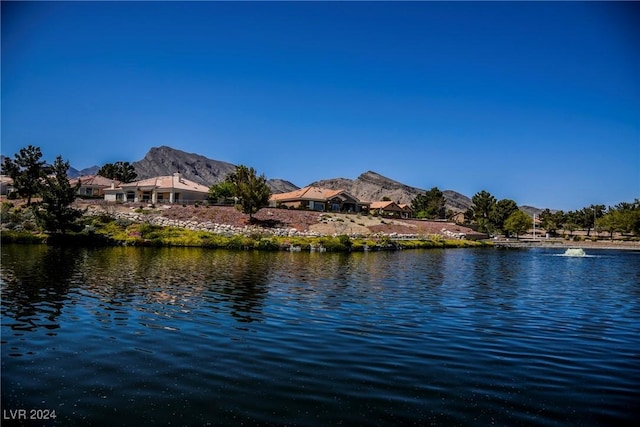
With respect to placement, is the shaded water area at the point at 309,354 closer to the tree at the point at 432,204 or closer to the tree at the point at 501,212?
the tree at the point at 501,212

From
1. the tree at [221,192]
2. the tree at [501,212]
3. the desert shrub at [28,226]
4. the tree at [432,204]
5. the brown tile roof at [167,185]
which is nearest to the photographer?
the desert shrub at [28,226]

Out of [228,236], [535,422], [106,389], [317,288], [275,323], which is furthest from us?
[228,236]

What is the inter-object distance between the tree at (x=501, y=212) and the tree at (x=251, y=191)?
75.5 m

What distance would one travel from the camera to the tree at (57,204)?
49.4 m

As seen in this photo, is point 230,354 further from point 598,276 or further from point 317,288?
point 598,276

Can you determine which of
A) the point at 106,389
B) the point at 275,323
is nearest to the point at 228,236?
the point at 275,323

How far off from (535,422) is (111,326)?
1288 centimetres

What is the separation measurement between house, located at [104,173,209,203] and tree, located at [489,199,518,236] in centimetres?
7899

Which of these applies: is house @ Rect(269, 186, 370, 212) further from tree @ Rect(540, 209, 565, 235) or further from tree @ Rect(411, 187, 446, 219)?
tree @ Rect(540, 209, 565, 235)

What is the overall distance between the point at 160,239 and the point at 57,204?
39.0 feet

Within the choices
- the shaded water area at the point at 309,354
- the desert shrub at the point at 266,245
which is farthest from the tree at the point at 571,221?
the shaded water area at the point at 309,354

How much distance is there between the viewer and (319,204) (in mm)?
104688

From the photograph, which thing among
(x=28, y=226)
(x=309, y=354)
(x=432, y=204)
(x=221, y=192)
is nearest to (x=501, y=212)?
(x=432, y=204)

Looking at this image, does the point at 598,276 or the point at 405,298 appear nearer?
the point at 405,298
